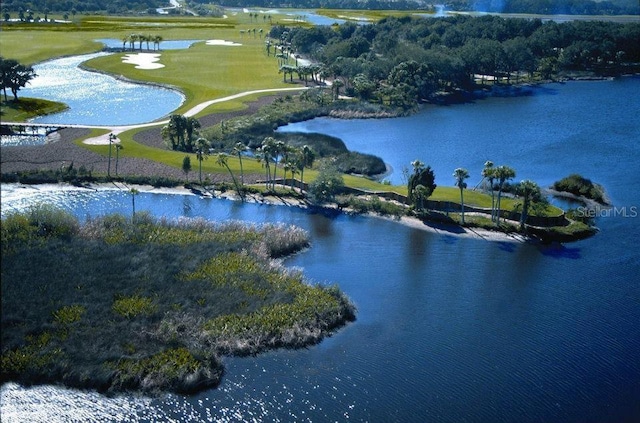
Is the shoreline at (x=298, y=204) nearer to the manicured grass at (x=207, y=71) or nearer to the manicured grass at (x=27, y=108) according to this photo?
the manicured grass at (x=27, y=108)

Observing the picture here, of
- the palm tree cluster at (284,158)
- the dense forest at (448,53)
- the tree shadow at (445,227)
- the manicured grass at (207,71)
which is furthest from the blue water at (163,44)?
the tree shadow at (445,227)

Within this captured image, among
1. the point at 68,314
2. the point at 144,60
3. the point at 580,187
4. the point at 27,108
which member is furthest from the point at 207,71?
the point at 68,314

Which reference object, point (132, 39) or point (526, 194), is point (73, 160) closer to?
point (526, 194)

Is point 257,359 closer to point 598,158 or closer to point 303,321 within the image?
point 303,321

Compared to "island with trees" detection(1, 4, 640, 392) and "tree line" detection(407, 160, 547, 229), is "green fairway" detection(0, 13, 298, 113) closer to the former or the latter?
"island with trees" detection(1, 4, 640, 392)

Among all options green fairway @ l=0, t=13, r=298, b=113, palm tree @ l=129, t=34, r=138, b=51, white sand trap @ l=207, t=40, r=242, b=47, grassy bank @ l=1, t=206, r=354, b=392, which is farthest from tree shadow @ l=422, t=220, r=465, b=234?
white sand trap @ l=207, t=40, r=242, b=47

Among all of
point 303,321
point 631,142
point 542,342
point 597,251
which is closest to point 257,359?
point 303,321
